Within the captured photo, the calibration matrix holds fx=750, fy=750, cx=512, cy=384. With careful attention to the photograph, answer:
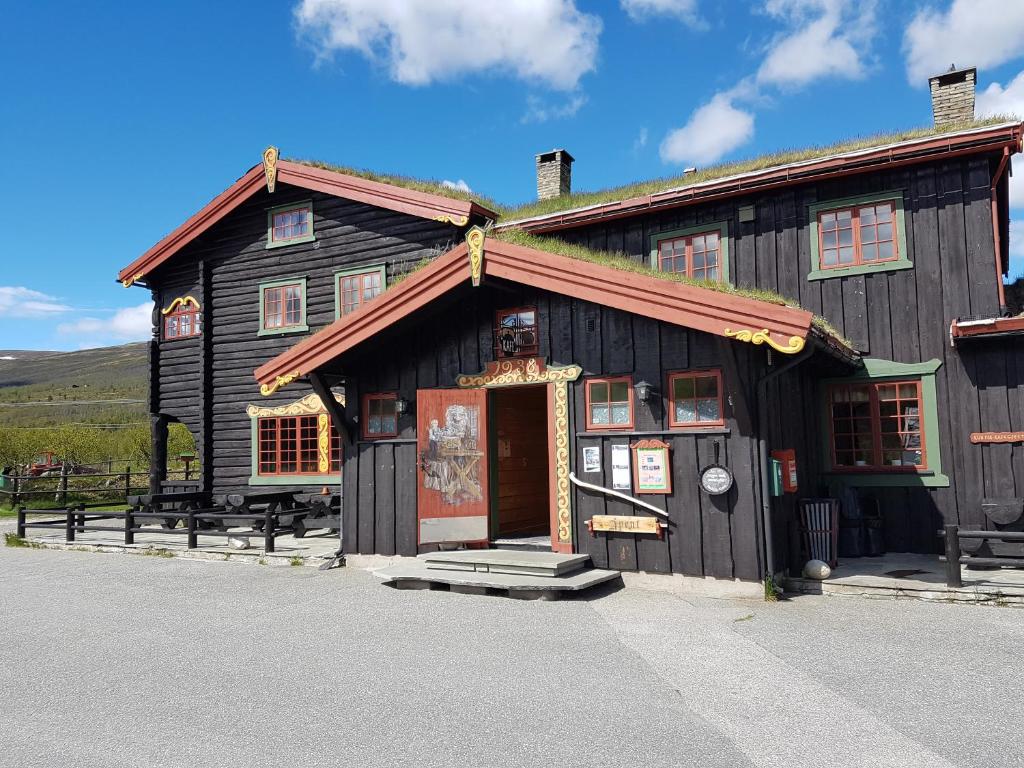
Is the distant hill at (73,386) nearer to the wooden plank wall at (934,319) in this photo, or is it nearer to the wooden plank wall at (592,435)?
the wooden plank wall at (592,435)

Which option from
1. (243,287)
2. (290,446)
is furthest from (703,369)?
(243,287)

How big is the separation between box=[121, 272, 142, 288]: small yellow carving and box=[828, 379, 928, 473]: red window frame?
52.1 feet

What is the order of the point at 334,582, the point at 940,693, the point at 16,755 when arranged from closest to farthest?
the point at 16,755, the point at 940,693, the point at 334,582

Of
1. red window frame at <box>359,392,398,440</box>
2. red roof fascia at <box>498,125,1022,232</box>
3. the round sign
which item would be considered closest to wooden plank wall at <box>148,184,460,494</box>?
red roof fascia at <box>498,125,1022,232</box>

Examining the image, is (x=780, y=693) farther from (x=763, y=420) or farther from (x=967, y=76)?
(x=967, y=76)

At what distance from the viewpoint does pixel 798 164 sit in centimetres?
1139

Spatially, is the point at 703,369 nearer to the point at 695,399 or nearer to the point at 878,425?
the point at 695,399

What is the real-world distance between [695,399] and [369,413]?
4816mm

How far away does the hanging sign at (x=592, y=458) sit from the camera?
9430 millimetres

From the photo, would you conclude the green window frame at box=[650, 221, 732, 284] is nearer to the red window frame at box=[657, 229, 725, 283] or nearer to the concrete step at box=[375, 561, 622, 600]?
the red window frame at box=[657, 229, 725, 283]

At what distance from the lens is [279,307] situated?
1708 cm

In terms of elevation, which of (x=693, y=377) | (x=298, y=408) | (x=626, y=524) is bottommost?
(x=626, y=524)

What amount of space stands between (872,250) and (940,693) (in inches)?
300

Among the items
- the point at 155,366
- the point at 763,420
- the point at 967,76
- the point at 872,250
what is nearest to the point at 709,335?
the point at 763,420
